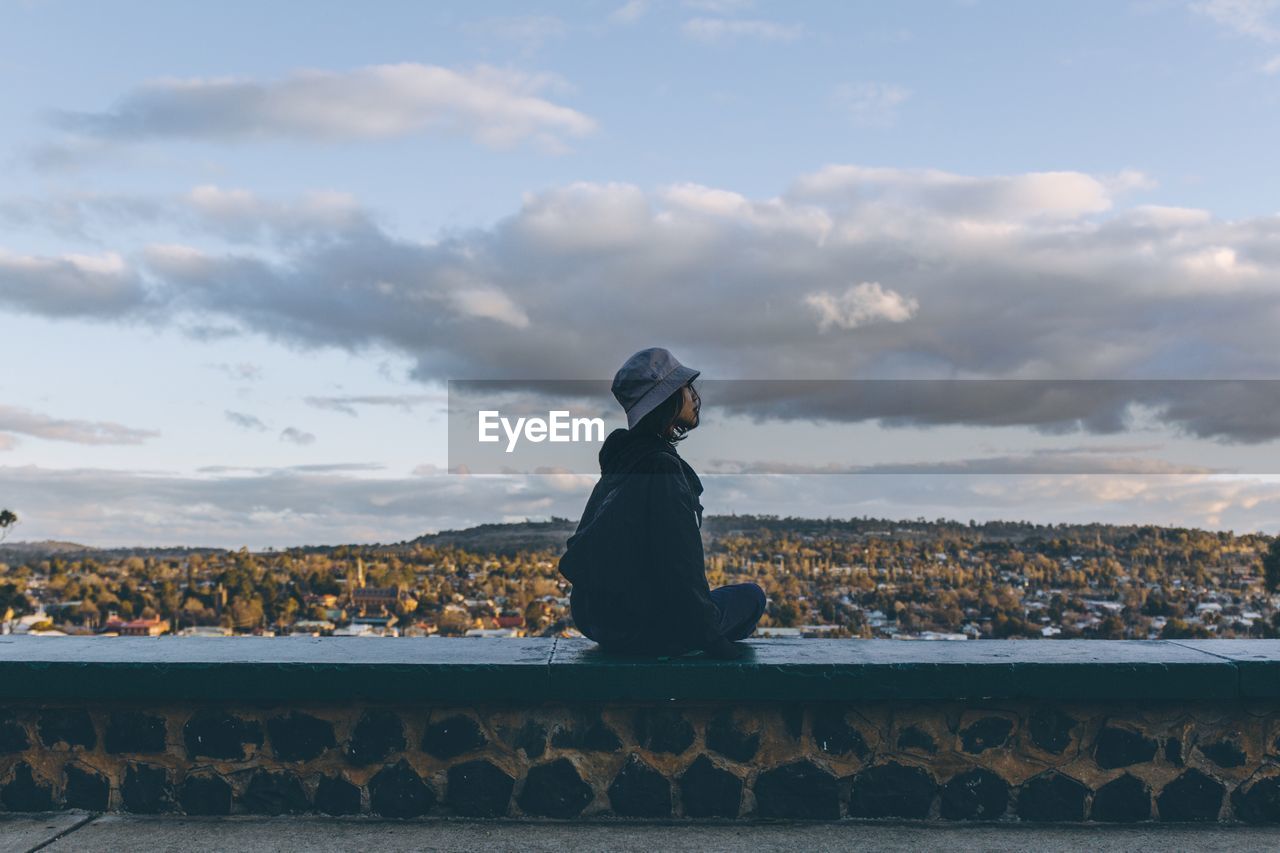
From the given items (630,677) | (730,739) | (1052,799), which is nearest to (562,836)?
(630,677)

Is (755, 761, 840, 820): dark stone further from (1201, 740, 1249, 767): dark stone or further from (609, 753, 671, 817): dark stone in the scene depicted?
(1201, 740, 1249, 767): dark stone

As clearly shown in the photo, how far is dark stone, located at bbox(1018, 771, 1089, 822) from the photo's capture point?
13.9 ft

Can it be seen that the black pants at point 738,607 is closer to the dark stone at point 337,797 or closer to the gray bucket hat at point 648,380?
the gray bucket hat at point 648,380

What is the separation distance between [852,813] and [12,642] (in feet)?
12.1

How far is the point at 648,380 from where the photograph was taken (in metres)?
4.11

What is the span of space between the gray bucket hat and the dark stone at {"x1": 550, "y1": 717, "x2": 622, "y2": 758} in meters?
1.16

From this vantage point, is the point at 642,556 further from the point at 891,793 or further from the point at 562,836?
the point at 891,793

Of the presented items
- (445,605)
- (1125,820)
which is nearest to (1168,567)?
(445,605)

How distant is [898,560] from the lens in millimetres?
57344

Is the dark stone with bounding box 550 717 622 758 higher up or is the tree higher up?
the dark stone with bounding box 550 717 622 758

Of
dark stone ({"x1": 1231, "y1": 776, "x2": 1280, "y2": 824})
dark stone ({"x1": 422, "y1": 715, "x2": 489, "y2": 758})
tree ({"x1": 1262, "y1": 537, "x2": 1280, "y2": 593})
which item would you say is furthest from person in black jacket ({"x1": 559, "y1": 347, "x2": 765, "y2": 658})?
tree ({"x1": 1262, "y1": 537, "x2": 1280, "y2": 593})

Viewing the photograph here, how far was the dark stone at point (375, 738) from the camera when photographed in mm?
4219

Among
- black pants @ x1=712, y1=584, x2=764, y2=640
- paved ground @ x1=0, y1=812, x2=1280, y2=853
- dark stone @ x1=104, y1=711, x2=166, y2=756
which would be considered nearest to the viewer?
paved ground @ x1=0, y1=812, x2=1280, y2=853

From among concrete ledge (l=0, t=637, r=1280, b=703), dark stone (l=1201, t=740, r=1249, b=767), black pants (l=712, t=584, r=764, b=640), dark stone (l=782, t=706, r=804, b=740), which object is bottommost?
dark stone (l=1201, t=740, r=1249, b=767)
